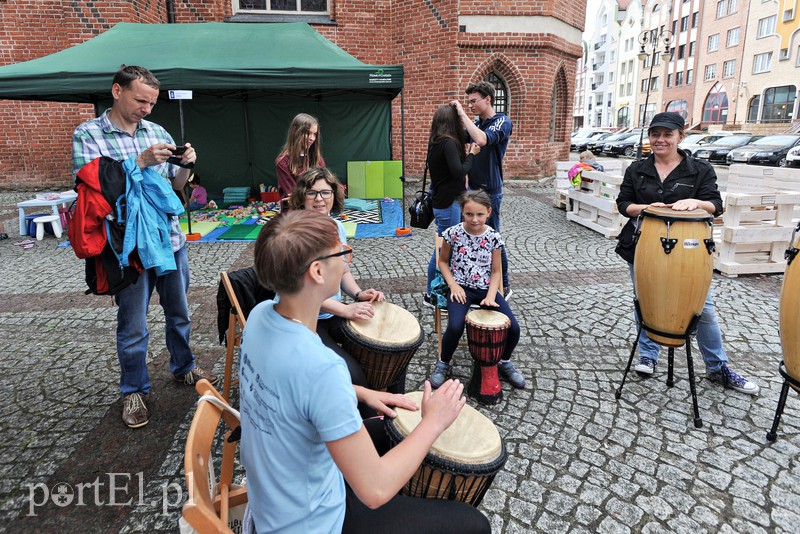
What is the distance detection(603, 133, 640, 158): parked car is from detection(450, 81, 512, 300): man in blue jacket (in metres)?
25.8

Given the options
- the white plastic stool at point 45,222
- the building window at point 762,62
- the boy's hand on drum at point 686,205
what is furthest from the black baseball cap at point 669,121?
the building window at point 762,62

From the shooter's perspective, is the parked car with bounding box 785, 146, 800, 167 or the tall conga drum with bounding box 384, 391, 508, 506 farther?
the parked car with bounding box 785, 146, 800, 167

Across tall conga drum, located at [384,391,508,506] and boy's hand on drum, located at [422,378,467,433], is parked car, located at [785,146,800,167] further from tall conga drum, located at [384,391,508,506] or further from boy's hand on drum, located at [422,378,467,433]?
boy's hand on drum, located at [422,378,467,433]

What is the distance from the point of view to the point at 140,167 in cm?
284

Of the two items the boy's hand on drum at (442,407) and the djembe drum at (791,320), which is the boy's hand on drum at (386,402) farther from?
the djembe drum at (791,320)

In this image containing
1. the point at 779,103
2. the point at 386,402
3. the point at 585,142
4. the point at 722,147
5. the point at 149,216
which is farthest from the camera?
the point at 779,103

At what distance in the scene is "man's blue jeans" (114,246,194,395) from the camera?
2936mm

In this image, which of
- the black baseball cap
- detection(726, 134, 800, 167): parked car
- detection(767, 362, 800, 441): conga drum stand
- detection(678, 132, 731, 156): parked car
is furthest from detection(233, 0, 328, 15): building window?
detection(678, 132, 731, 156): parked car

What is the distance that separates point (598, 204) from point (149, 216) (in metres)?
7.00

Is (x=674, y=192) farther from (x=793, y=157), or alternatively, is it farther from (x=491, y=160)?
(x=793, y=157)

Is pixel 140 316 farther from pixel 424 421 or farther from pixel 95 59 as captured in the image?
pixel 95 59

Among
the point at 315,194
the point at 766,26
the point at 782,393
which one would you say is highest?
the point at 766,26

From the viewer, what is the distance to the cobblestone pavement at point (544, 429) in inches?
92.8

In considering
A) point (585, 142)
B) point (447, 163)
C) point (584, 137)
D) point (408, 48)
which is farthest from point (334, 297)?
point (584, 137)
